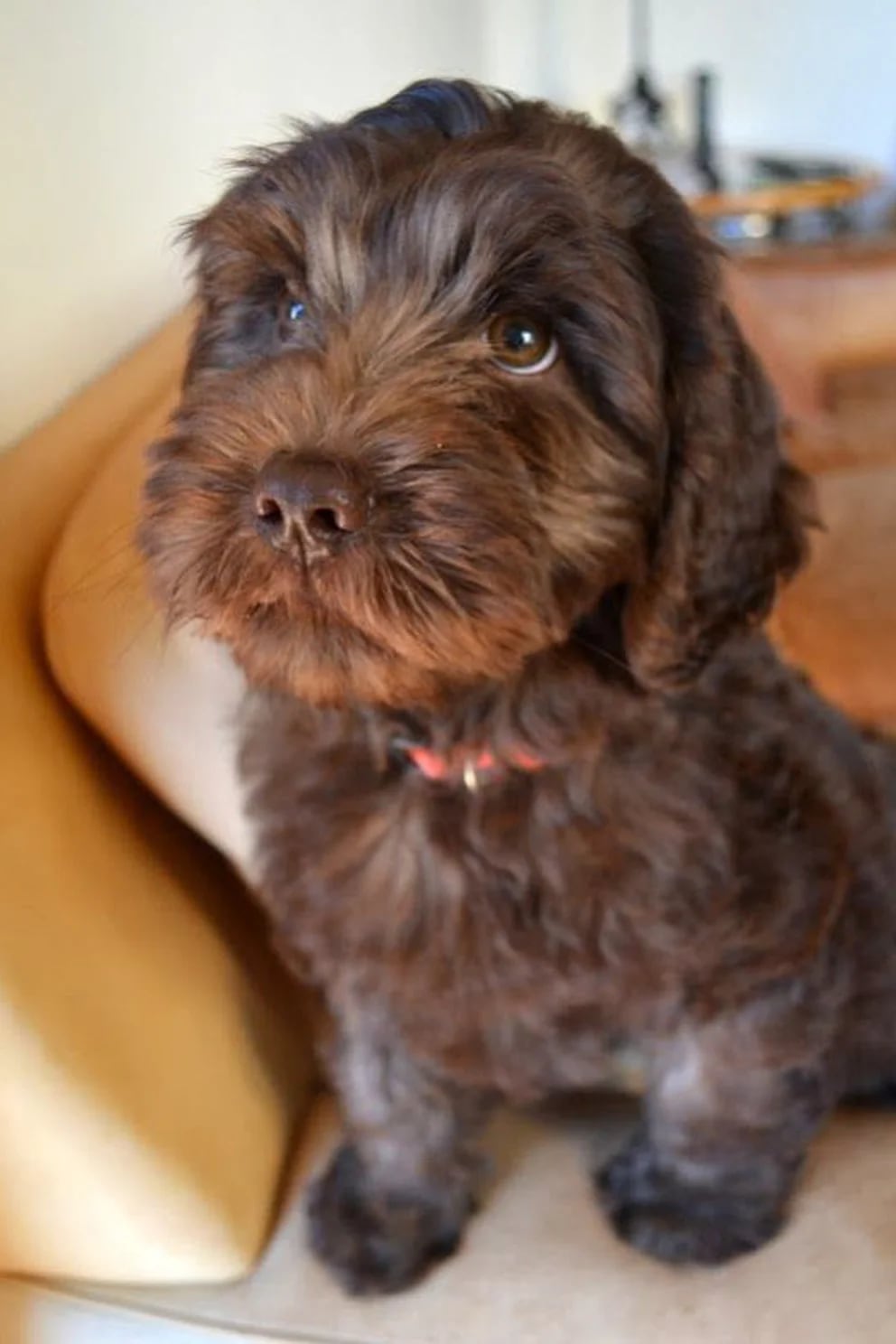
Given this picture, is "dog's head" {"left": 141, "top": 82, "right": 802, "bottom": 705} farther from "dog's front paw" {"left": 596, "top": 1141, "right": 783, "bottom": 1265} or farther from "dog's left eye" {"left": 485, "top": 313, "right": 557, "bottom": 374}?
"dog's front paw" {"left": 596, "top": 1141, "right": 783, "bottom": 1265}

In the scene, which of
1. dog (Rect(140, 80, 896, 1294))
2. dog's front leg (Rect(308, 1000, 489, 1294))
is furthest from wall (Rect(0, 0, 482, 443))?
dog's front leg (Rect(308, 1000, 489, 1294))

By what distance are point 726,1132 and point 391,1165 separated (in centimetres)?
42

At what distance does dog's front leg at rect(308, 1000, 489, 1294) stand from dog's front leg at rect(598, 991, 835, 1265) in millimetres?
197

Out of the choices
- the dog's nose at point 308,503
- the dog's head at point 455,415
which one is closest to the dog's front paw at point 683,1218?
the dog's head at point 455,415

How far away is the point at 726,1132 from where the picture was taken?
63.5 inches

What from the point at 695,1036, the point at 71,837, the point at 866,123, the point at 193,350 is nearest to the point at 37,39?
the point at 193,350

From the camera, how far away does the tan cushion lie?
4.50 feet

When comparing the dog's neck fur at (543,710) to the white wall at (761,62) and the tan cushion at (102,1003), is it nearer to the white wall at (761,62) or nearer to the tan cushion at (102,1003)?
the tan cushion at (102,1003)

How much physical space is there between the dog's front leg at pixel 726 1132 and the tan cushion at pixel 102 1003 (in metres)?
0.49

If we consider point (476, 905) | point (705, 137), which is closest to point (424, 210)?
point (476, 905)

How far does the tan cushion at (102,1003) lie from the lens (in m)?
1.37

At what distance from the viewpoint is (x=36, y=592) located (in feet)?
5.06

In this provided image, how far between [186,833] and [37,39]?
0.98 m

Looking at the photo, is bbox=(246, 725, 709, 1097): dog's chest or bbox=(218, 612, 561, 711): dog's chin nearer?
bbox=(218, 612, 561, 711): dog's chin
